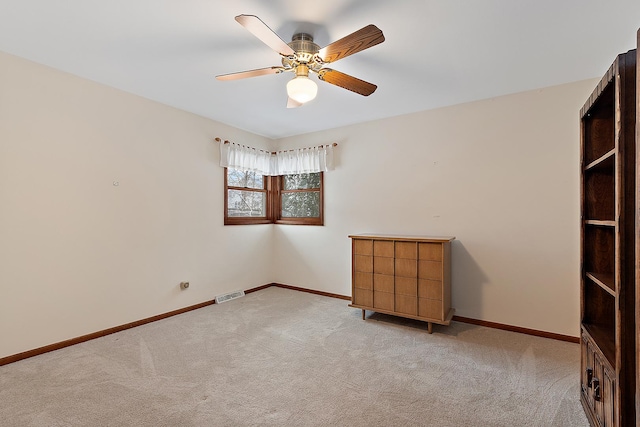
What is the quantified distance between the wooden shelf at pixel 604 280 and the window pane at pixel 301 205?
3.12 m

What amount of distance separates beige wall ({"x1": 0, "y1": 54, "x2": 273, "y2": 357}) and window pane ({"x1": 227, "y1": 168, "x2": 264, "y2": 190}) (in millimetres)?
246

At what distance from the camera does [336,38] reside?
2.07 metres

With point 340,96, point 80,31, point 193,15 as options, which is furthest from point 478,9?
point 80,31

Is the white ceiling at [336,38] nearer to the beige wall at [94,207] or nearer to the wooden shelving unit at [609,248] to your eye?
the beige wall at [94,207]

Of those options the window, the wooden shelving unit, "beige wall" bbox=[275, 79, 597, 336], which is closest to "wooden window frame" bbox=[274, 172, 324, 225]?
the window

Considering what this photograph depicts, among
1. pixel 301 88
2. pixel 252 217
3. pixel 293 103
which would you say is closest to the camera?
pixel 301 88

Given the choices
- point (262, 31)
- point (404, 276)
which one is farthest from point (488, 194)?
point (262, 31)

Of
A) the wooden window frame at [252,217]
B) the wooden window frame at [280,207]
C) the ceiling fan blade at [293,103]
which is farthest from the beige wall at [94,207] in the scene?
the ceiling fan blade at [293,103]

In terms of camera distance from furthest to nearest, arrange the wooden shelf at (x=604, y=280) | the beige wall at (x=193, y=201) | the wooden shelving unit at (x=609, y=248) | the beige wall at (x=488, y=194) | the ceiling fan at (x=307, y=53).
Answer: the beige wall at (x=488, y=194) < the beige wall at (x=193, y=201) < the ceiling fan at (x=307, y=53) < the wooden shelf at (x=604, y=280) < the wooden shelving unit at (x=609, y=248)

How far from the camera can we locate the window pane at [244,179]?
411 centimetres

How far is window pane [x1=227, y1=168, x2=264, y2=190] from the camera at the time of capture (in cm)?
411

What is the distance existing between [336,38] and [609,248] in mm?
2133

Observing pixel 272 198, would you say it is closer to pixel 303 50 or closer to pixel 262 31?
pixel 303 50

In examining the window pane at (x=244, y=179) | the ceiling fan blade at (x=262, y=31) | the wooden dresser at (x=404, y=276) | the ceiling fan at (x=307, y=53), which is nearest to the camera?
the ceiling fan blade at (x=262, y=31)
